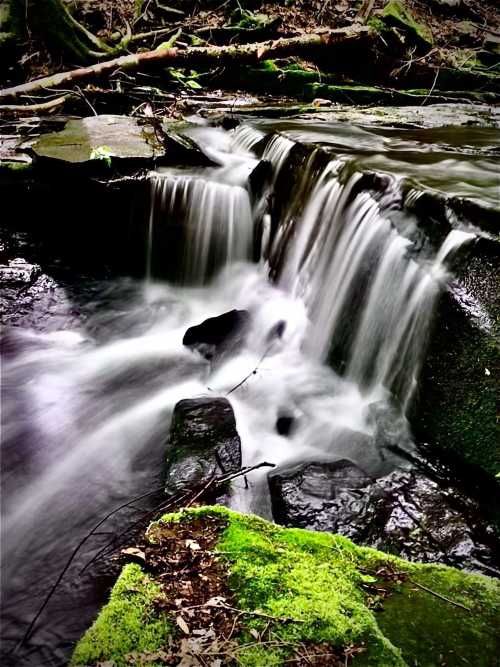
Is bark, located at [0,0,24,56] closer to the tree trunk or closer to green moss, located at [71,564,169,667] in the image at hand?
the tree trunk

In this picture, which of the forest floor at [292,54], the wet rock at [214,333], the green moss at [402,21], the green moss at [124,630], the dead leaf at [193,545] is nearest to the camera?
the green moss at [124,630]

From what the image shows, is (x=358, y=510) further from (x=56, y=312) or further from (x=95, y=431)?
(x=56, y=312)

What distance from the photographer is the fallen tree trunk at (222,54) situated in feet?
31.9

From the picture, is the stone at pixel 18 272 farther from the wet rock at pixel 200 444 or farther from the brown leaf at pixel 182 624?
the brown leaf at pixel 182 624

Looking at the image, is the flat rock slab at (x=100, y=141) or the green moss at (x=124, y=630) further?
the flat rock slab at (x=100, y=141)

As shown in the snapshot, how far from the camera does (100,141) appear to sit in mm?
7387

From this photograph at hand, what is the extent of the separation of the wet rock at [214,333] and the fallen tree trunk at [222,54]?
6.34 meters

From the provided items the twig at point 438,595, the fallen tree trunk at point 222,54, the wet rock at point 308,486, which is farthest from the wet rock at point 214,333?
the fallen tree trunk at point 222,54

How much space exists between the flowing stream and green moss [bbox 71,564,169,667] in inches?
36.4

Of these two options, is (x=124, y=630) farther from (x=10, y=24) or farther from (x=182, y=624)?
(x=10, y=24)

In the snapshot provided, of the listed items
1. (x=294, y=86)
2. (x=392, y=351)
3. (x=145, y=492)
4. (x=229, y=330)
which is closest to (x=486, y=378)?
(x=392, y=351)

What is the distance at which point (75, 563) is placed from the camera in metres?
3.22

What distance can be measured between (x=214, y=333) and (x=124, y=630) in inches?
171

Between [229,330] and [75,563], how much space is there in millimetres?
3288
